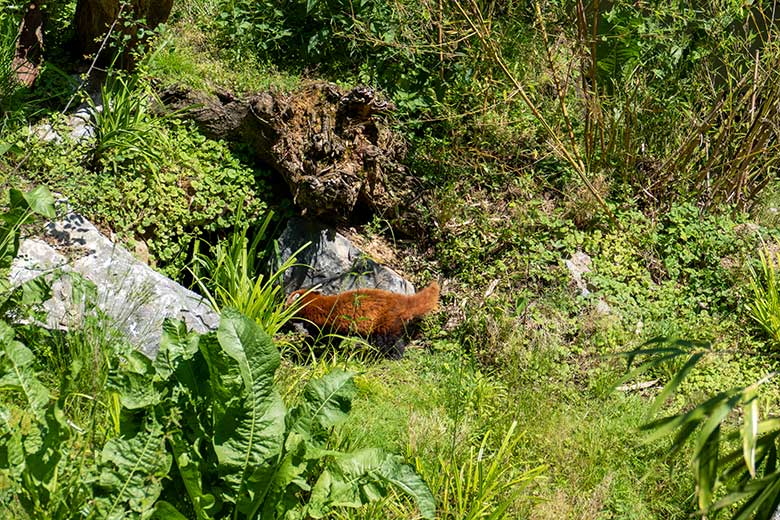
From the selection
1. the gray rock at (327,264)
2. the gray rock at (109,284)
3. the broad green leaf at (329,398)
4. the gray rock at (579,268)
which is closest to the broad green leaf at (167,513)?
the broad green leaf at (329,398)

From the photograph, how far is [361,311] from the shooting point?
21.3 ft

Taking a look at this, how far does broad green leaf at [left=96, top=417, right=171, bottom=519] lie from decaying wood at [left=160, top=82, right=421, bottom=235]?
3.52m

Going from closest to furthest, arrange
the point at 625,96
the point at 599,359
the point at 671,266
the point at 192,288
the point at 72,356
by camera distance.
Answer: the point at 72,356, the point at 599,359, the point at 192,288, the point at 671,266, the point at 625,96

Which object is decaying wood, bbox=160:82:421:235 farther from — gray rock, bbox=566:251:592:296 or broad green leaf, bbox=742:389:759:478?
Answer: broad green leaf, bbox=742:389:759:478

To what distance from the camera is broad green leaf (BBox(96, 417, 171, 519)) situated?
352 centimetres

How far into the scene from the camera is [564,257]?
748 cm

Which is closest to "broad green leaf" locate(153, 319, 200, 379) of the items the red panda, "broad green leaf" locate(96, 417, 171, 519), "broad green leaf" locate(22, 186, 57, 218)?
"broad green leaf" locate(96, 417, 171, 519)


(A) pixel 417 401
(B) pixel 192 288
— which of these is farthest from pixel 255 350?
(B) pixel 192 288

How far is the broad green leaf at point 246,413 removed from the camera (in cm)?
372

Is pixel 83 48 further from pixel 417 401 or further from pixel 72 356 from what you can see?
pixel 417 401

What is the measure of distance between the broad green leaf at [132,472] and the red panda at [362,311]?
279 centimetres

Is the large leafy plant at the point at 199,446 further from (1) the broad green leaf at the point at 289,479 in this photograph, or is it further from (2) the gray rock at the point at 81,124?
(2) the gray rock at the point at 81,124

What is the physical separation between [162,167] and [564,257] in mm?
3566

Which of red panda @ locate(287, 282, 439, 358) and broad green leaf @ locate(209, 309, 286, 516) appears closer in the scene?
broad green leaf @ locate(209, 309, 286, 516)
